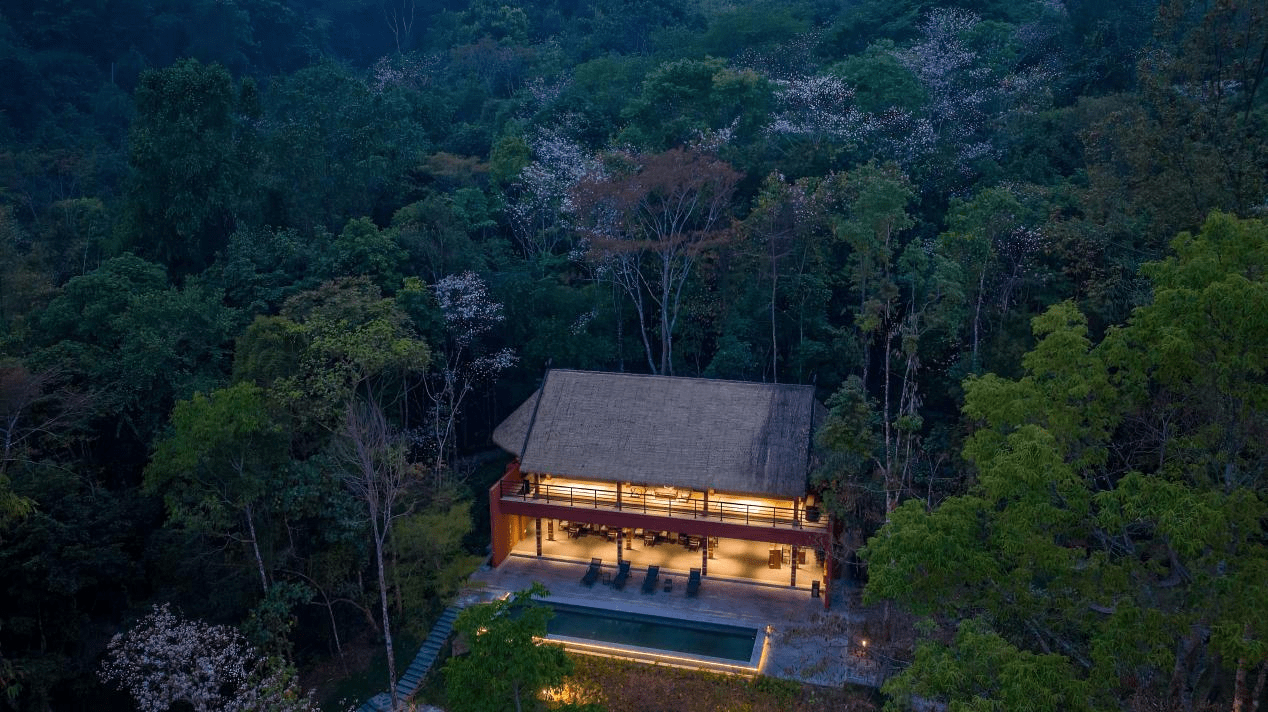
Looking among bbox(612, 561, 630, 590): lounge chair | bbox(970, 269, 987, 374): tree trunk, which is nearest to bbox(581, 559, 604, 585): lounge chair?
bbox(612, 561, 630, 590): lounge chair

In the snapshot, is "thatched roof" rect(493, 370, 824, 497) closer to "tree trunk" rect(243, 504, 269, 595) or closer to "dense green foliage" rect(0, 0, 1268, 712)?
"dense green foliage" rect(0, 0, 1268, 712)

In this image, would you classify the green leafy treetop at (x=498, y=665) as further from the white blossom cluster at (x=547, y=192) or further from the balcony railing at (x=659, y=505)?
the white blossom cluster at (x=547, y=192)

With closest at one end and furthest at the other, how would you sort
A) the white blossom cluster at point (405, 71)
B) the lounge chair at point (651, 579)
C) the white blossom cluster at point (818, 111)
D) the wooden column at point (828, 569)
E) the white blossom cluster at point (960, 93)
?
1. the wooden column at point (828, 569)
2. the lounge chair at point (651, 579)
3. the white blossom cluster at point (960, 93)
4. the white blossom cluster at point (818, 111)
5. the white blossom cluster at point (405, 71)

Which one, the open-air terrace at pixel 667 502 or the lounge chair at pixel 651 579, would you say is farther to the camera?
the lounge chair at pixel 651 579

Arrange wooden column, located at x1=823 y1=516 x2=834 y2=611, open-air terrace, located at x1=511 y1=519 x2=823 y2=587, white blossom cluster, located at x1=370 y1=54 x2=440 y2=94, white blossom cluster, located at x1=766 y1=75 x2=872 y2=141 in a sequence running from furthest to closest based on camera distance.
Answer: white blossom cluster, located at x1=370 y1=54 x2=440 y2=94
white blossom cluster, located at x1=766 y1=75 x2=872 y2=141
open-air terrace, located at x1=511 y1=519 x2=823 y2=587
wooden column, located at x1=823 y1=516 x2=834 y2=611

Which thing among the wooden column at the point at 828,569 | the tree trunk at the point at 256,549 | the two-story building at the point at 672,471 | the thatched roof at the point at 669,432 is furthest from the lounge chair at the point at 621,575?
the tree trunk at the point at 256,549

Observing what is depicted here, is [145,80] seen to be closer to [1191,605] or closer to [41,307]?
[41,307]
